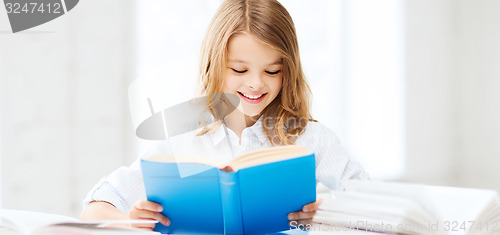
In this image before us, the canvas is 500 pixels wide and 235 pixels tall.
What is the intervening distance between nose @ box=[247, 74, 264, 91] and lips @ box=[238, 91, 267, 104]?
4 cm

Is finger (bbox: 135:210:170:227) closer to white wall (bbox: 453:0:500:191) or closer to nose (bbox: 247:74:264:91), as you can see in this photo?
nose (bbox: 247:74:264:91)

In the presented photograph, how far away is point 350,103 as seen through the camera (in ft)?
9.80

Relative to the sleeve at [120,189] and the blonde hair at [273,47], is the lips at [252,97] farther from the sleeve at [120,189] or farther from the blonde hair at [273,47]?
the sleeve at [120,189]

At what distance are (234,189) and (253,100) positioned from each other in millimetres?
448

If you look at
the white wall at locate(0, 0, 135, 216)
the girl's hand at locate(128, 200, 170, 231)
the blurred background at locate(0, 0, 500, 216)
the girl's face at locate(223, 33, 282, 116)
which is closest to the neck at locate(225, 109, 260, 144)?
the girl's face at locate(223, 33, 282, 116)

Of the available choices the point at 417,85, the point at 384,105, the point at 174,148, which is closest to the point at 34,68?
the point at 174,148

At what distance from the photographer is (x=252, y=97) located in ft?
3.69

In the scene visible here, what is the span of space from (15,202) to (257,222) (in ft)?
4.62

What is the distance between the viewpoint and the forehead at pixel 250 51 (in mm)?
1083

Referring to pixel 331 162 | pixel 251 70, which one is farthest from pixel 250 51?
pixel 331 162

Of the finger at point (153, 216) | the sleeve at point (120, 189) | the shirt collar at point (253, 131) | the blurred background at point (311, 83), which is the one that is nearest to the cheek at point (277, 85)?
the shirt collar at point (253, 131)

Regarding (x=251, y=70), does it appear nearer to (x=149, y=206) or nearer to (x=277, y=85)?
(x=277, y=85)

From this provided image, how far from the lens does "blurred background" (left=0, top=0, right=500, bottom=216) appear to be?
1.89 meters

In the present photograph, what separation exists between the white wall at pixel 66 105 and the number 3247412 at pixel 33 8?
38 millimetres
